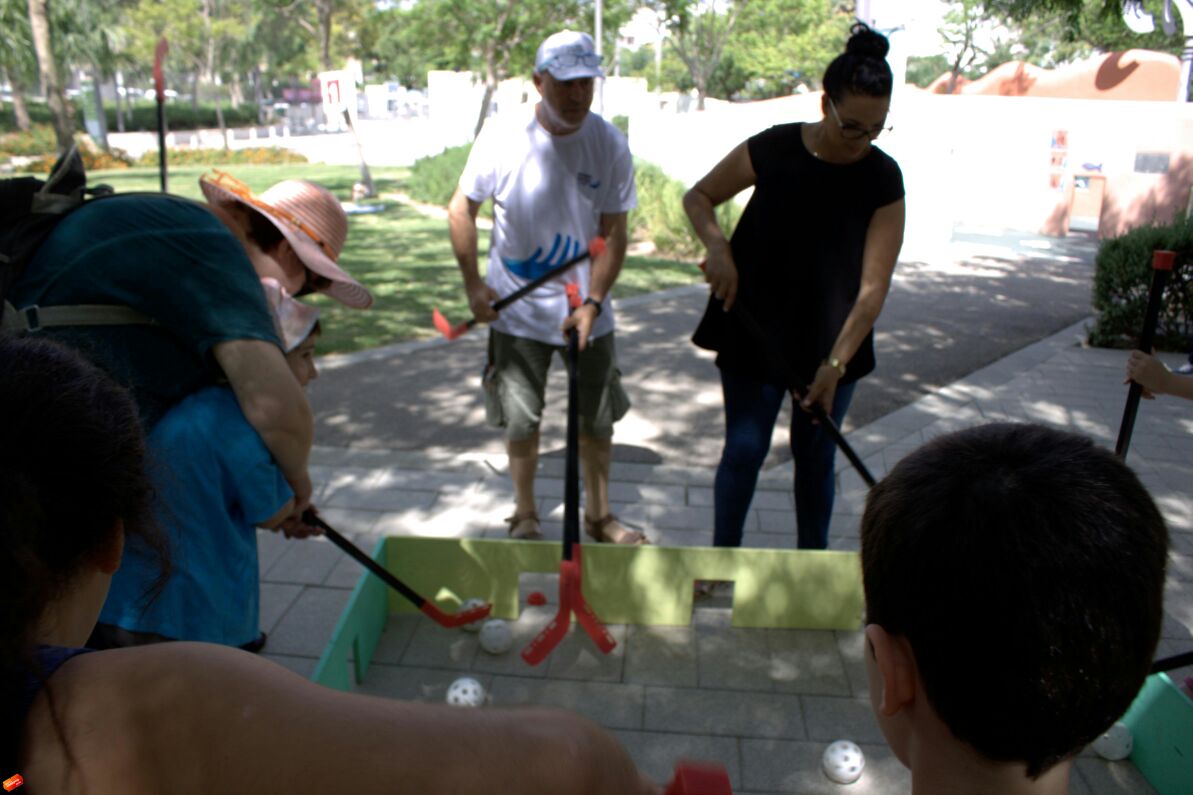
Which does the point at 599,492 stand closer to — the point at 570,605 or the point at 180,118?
the point at 570,605

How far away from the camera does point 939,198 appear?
11.6 m

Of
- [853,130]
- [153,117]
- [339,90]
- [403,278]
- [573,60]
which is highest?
[153,117]

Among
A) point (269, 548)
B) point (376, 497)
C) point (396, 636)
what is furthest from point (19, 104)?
point (396, 636)

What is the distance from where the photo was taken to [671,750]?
2625mm

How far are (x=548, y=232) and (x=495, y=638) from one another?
1453 millimetres

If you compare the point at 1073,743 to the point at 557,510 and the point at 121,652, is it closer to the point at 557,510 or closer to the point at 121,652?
the point at 121,652

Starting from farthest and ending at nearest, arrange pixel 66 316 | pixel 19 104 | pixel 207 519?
1. pixel 19 104
2. pixel 207 519
3. pixel 66 316

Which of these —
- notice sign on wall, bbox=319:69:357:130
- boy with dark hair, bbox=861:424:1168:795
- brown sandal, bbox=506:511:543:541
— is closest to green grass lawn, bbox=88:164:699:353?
notice sign on wall, bbox=319:69:357:130

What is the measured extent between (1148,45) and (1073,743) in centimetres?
3252

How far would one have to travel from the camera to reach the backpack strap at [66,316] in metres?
1.69

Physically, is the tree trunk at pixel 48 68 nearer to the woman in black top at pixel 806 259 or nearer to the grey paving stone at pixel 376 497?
the grey paving stone at pixel 376 497

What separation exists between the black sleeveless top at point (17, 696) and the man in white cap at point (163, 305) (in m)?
0.88

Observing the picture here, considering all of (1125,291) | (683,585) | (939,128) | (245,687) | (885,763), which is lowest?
(885,763)

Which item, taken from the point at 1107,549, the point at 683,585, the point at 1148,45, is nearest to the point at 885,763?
the point at 683,585
